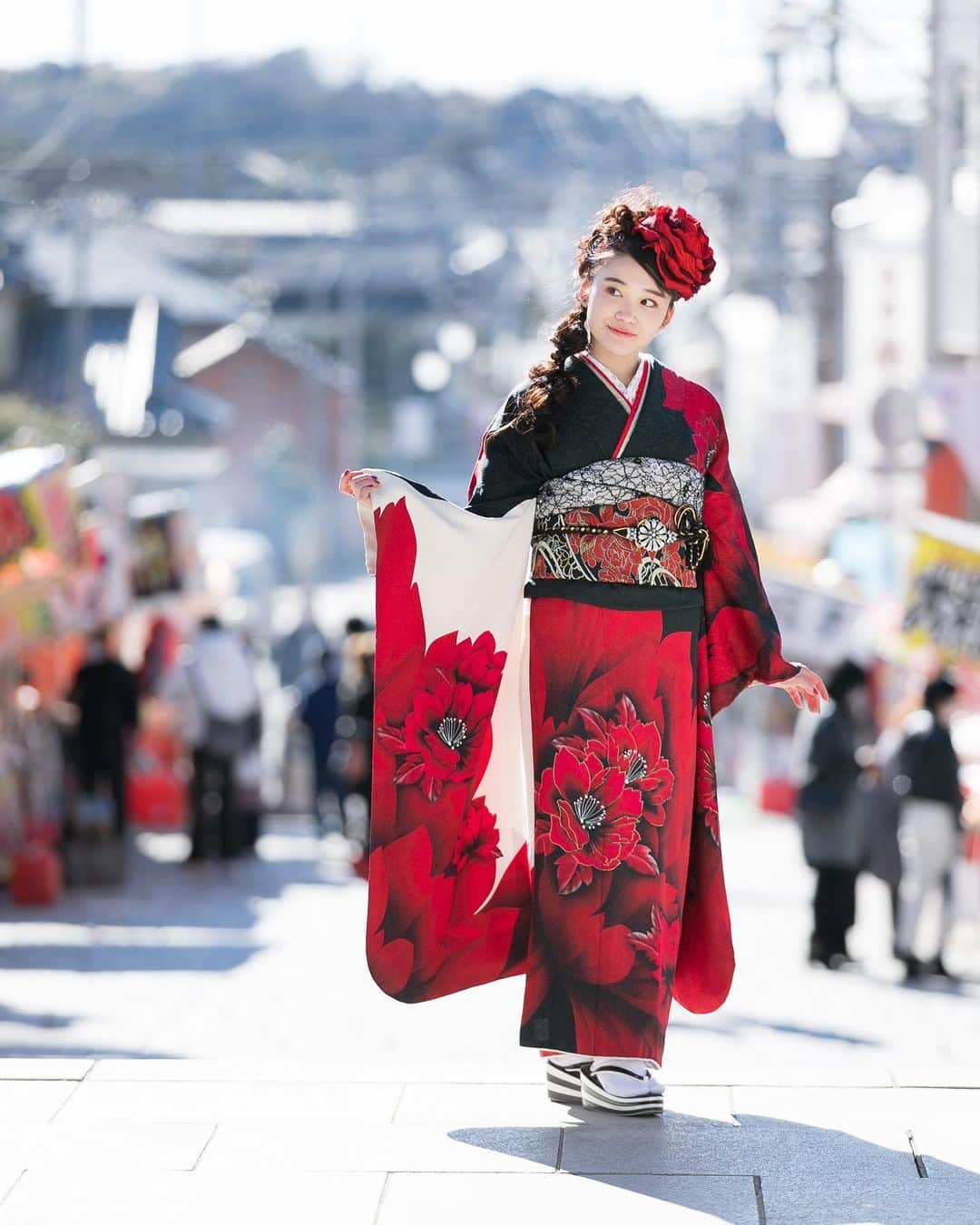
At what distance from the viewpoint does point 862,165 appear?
26.7 metres

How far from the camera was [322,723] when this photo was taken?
54.2 ft

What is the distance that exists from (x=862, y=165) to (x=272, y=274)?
27683 millimetres

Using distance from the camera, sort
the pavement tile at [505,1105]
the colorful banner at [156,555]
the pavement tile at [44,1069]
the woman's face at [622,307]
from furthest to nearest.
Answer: the colorful banner at [156,555], the pavement tile at [44,1069], the woman's face at [622,307], the pavement tile at [505,1105]

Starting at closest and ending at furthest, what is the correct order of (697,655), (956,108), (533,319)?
(697,655) < (956,108) < (533,319)

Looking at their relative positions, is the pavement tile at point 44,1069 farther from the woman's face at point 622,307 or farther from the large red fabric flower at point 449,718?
the woman's face at point 622,307

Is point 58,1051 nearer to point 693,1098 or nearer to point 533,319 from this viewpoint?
point 693,1098

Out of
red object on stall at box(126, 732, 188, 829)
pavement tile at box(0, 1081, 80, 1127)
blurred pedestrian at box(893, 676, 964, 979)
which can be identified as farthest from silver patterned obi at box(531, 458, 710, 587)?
red object on stall at box(126, 732, 188, 829)

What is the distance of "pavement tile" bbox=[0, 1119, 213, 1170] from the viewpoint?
4.02 metres

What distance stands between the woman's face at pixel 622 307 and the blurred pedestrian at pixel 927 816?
617 cm

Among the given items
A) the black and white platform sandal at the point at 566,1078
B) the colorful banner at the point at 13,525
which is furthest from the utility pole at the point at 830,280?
the black and white platform sandal at the point at 566,1078

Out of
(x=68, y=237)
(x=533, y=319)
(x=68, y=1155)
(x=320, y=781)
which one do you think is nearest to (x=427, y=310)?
(x=533, y=319)

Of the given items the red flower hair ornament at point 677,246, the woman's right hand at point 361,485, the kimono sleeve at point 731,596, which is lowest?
the kimono sleeve at point 731,596

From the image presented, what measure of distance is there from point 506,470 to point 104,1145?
4.94ft

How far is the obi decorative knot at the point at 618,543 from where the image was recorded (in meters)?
4.48
